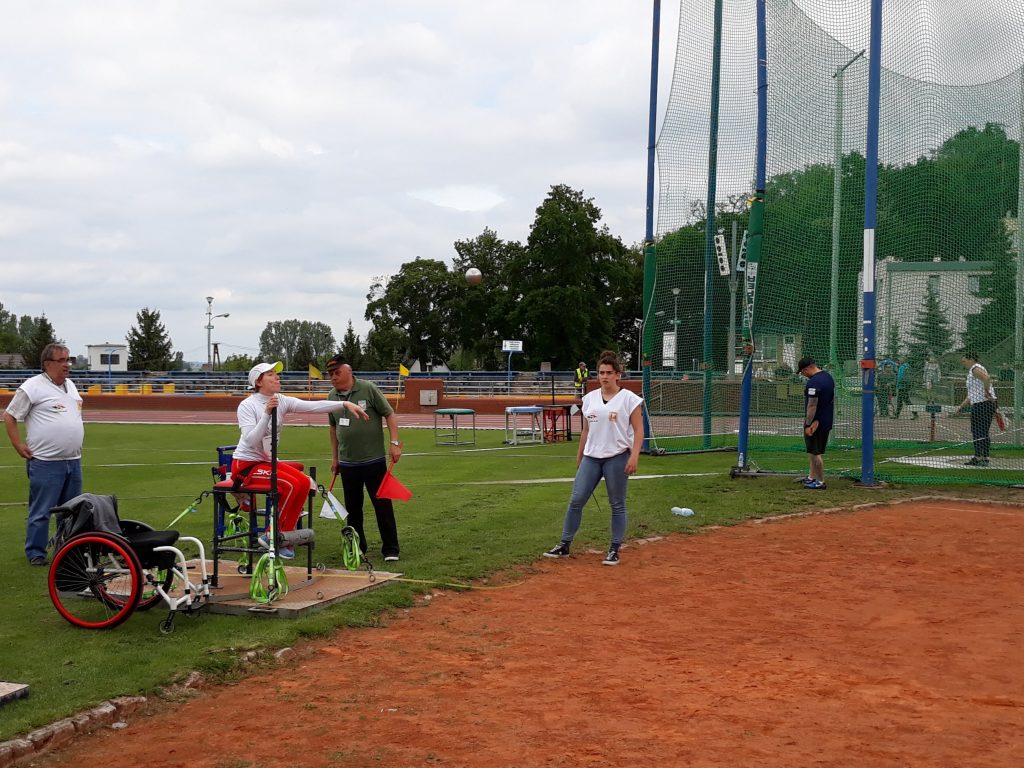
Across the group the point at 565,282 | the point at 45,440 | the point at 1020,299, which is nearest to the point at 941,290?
the point at 1020,299

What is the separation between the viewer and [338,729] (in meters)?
4.88

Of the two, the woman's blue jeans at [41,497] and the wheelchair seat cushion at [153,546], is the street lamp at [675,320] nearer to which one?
the woman's blue jeans at [41,497]

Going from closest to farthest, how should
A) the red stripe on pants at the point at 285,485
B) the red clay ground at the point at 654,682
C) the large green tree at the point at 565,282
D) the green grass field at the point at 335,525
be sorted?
the red clay ground at the point at 654,682
the green grass field at the point at 335,525
the red stripe on pants at the point at 285,485
the large green tree at the point at 565,282

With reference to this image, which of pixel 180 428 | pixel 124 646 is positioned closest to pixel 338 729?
pixel 124 646

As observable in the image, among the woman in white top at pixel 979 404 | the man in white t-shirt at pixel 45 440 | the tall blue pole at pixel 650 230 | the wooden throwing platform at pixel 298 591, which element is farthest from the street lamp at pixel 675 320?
the man in white t-shirt at pixel 45 440

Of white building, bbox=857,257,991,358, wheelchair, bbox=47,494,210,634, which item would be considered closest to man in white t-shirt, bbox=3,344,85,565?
wheelchair, bbox=47,494,210,634

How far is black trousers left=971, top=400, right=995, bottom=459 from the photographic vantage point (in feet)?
51.7

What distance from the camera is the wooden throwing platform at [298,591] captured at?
700 centimetres

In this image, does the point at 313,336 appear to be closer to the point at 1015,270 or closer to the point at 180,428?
the point at 180,428

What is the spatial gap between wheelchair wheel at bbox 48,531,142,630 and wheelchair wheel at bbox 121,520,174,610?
0.12 metres

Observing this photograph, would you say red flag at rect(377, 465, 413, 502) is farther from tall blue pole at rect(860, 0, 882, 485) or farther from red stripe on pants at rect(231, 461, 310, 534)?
tall blue pole at rect(860, 0, 882, 485)

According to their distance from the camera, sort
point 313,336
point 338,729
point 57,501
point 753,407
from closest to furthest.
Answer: point 338,729 → point 57,501 → point 753,407 → point 313,336

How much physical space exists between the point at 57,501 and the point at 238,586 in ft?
7.98

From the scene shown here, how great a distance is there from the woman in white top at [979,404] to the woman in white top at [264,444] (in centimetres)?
1133
